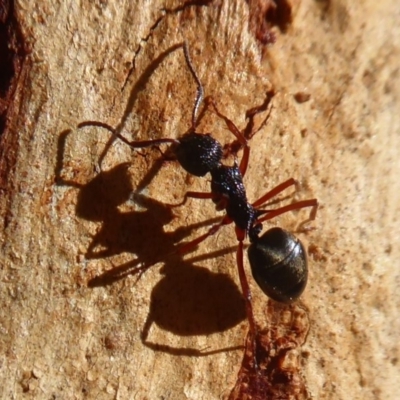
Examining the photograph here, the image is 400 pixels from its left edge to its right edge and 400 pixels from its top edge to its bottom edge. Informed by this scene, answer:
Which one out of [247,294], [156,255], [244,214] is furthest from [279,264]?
[156,255]

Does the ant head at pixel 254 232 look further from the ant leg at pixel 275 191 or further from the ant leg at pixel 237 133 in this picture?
the ant leg at pixel 237 133

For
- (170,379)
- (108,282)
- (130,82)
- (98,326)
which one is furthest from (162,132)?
(170,379)

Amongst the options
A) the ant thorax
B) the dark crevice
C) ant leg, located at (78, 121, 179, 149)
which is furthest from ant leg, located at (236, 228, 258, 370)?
the dark crevice

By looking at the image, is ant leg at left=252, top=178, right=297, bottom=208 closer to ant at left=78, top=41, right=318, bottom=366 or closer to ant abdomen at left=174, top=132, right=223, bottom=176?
ant at left=78, top=41, right=318, bottom=366

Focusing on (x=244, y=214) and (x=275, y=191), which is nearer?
(x=275, y=191)

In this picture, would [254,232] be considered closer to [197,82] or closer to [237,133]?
[237,133]

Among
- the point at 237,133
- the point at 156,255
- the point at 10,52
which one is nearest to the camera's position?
the point at 10,52

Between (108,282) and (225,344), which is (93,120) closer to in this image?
(108,282)

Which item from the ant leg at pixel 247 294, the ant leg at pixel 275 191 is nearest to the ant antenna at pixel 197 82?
the ant leg at pixel 275 191
